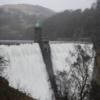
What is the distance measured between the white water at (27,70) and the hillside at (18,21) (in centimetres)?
3039

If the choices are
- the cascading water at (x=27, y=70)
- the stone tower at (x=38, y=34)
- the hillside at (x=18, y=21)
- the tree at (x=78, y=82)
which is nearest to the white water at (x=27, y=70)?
the cascading water at (x=27, y=70)

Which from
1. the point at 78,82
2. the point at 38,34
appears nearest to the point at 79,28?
the point at 38,34

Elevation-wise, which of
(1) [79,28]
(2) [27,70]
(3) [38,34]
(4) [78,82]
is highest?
(3) [38,34]

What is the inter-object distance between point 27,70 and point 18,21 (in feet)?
227

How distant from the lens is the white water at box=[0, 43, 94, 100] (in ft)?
64.7

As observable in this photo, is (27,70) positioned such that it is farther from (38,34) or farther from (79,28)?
(79,28)

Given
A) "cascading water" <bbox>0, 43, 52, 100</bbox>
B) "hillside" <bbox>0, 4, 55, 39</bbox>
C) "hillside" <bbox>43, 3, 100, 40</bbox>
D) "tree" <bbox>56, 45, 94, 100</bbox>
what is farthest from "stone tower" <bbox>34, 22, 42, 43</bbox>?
Answer: "hillside" <bbox>0, 4, 55, 39</bbox>

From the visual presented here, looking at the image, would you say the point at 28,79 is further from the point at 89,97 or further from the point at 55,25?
the point at 55,25

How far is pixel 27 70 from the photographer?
71.3ft

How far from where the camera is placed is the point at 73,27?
178ft

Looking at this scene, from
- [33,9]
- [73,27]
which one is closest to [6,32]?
[73,27]

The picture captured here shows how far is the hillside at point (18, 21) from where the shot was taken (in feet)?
208

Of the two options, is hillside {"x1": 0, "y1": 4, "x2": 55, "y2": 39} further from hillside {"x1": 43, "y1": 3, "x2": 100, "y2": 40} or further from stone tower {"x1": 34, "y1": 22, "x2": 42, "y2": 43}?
stone tower {"x1": 34, "y1": 22, "x2": 42, "y2": 43}

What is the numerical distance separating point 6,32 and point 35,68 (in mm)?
42742
